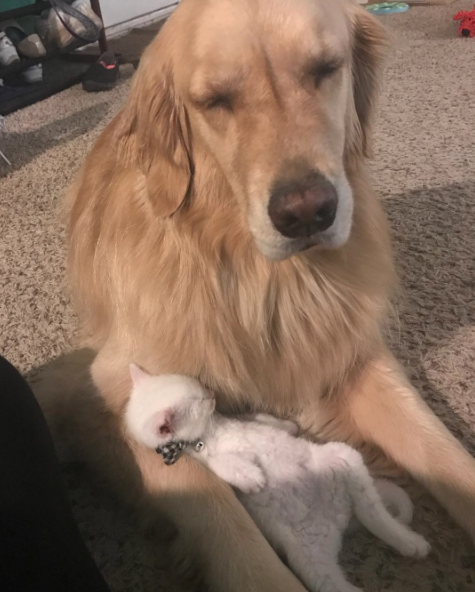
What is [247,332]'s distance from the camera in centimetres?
106

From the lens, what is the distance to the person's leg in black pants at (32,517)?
639 millimetres

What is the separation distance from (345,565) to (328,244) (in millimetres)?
522

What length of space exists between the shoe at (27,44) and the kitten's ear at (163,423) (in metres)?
2.83

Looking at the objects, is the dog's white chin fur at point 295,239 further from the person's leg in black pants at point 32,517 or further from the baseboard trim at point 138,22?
the baseboard trim at point 138,22

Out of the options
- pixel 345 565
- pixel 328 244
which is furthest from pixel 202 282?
pixel 345 565

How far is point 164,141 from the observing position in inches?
39.8

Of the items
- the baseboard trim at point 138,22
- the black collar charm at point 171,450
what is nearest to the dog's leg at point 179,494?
the black collar charm at point 171,450

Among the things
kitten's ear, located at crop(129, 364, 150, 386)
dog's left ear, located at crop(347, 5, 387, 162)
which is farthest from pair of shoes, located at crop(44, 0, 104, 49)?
kitten's ear, located at crop(129, 364, 150, 386)

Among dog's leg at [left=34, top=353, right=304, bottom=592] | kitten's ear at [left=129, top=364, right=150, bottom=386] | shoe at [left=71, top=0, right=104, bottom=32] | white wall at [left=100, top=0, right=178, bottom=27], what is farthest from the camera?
white wall at [left=100, top=0, right=178, bottom=27]

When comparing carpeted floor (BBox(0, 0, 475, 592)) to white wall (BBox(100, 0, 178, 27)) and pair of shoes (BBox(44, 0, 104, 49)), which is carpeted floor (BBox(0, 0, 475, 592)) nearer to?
pair of shoes (BBox(44, 0, 104, 49))

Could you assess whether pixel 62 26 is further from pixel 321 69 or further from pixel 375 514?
pixel 375 514

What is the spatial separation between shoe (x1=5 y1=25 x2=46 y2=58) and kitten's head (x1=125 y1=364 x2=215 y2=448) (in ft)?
8.92

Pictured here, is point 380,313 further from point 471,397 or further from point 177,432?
point 177,432

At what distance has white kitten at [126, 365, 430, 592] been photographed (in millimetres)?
811
